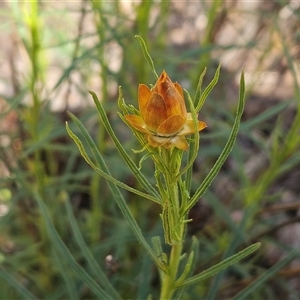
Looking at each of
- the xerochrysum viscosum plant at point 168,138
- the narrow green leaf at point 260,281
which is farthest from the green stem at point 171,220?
the narrow green leaf at point 260,281

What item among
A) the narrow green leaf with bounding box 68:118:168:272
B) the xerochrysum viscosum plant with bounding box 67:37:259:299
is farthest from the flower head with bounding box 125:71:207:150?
the narrow green leaf with bounding box 68:118:168:272

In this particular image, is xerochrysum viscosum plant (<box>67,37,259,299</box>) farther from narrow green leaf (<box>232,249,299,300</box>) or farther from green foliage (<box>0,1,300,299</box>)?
narrow green leaf (<box>232,249,299,300</box>)

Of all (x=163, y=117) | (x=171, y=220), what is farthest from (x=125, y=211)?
(x=163, y=117)

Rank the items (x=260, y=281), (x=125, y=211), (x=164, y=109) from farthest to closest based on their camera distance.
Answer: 1. (x=260, y=281)
2. (x=125, y=211)
3. (x=164, y=109)

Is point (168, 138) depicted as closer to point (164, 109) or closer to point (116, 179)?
point (164, 109)

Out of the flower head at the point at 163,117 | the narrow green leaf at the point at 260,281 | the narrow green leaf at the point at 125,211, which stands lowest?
the narrow green leaf at the point at 260,281

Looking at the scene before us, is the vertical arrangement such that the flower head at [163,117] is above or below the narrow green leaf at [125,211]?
above

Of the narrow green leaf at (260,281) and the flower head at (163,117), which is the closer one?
the flower head at (163,117)

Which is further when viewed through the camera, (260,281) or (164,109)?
(260,281)

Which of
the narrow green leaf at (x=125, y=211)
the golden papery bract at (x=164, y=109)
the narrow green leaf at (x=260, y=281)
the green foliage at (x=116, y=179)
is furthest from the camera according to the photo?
the green foliage at (x=116, y=179)

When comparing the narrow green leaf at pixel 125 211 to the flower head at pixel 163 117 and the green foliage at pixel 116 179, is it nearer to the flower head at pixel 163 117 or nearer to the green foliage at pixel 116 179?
the green foliage at pixel 116 179
